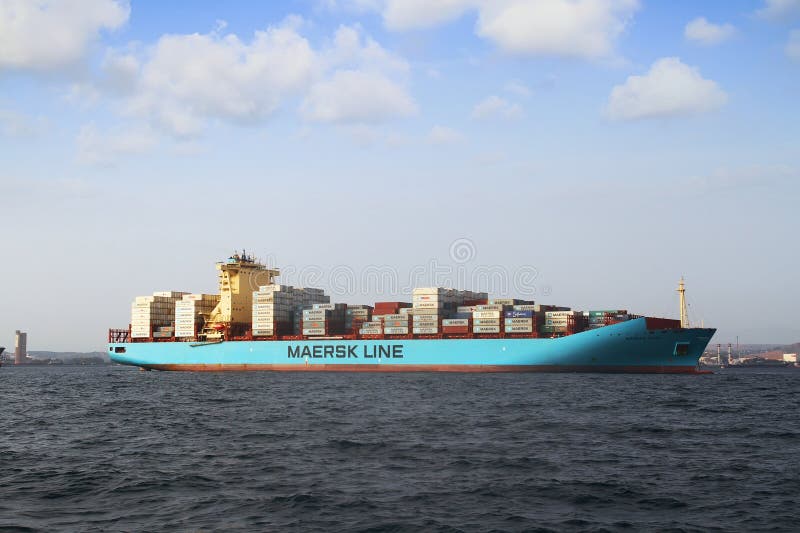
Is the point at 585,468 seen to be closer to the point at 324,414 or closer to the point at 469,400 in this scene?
the point at 324,414

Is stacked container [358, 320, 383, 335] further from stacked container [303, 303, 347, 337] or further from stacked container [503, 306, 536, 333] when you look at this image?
stacked container [503, 306, 536, 333]

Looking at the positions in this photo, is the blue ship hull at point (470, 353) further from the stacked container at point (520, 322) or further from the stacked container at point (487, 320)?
the stacked container at point (487, 320)

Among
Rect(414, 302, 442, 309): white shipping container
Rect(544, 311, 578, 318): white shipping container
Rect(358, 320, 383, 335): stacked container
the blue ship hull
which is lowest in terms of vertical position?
the blue ship hull

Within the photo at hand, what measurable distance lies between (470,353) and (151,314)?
153 feet

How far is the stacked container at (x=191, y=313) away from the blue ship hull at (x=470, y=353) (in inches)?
87.5

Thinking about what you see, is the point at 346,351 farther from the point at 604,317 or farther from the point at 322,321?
the point at 604,317

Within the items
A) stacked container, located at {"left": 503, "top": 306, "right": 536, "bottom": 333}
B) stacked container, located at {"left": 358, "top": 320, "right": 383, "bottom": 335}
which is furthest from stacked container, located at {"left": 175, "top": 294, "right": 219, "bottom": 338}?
stacked container, located at {"left": 503, "top": 306, "right": 536, "bottom": 333}

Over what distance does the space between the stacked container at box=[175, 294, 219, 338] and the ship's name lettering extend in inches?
655

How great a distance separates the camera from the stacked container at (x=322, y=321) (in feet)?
268

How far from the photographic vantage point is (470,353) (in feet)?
239

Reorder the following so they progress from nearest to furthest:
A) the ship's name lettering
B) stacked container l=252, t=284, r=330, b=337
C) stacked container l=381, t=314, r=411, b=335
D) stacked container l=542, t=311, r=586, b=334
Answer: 1. stacked container l=542, t=311, r=586, b=334
2. the ship's name lettering
3. stacked container l=381, t=314, r=411, b=335
4. stacked container l=252, t=284, r=330, b=337

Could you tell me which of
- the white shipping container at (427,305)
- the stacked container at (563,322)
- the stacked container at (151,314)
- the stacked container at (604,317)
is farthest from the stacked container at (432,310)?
the stacked container at (151,314)

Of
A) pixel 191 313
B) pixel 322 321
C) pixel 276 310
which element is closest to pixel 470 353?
pixel 322 321

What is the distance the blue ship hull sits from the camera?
67.2 m
